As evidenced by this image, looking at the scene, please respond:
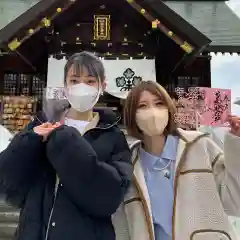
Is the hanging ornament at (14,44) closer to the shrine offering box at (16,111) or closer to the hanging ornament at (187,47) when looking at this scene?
the shrine offering box at (16,111)

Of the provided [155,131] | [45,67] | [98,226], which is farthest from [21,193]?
[45,67]

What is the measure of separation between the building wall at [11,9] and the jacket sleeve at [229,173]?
915cm

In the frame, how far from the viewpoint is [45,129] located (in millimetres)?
2209

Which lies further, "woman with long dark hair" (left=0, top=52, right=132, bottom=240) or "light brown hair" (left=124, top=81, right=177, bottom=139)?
"light brown hair" (left=124, top=81, right=177, bottom=139)

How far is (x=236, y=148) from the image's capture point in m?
2.39

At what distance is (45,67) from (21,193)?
239 inches

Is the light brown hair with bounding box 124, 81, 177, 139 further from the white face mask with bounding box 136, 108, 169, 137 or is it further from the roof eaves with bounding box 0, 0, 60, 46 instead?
the roof eaves with bounding box 0, 0, 60, 46

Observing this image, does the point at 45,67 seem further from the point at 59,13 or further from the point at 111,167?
the point at 111,167

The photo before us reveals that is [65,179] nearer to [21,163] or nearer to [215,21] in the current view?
[21,163]

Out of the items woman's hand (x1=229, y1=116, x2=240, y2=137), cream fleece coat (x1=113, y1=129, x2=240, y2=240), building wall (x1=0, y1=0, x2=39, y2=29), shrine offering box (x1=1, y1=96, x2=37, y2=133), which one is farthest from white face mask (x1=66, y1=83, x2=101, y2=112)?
building wall (x1=0, y1=0, x2=39, y2=29)

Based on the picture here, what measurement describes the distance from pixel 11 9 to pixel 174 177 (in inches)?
407

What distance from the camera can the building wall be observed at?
35.7ft

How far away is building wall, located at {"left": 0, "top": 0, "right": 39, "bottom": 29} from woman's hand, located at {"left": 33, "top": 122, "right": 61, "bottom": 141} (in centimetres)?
895

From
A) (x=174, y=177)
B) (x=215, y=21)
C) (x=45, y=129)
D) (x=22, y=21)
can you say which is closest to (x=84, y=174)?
(x=45, y=129)
